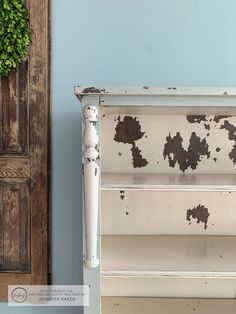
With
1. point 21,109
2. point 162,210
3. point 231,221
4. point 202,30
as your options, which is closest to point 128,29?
point 202,30

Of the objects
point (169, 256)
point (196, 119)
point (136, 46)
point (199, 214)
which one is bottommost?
point (169, 256)

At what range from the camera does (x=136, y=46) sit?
57.8 inches

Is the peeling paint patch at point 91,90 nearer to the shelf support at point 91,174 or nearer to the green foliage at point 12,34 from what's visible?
the shelf support at point 91,174

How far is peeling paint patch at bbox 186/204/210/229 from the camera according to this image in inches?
57.0

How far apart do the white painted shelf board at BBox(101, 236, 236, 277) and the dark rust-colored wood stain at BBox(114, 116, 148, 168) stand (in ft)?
0.91

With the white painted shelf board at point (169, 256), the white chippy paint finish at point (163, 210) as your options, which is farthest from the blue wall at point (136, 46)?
the white painted shelf board at point (169, 256)

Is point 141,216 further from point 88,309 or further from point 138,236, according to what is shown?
point 88,309

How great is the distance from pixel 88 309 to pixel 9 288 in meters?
0.47

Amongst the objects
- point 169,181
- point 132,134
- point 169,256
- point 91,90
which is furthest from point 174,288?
point 91,90

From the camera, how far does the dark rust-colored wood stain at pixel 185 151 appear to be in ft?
4.70

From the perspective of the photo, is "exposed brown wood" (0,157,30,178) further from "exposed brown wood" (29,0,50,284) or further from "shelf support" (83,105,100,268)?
"shelf support" (83,105,100,268)

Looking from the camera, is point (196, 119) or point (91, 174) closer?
point (91, 174)

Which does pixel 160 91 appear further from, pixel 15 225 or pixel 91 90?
pixel 15 225

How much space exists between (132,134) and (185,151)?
0.65 ft
